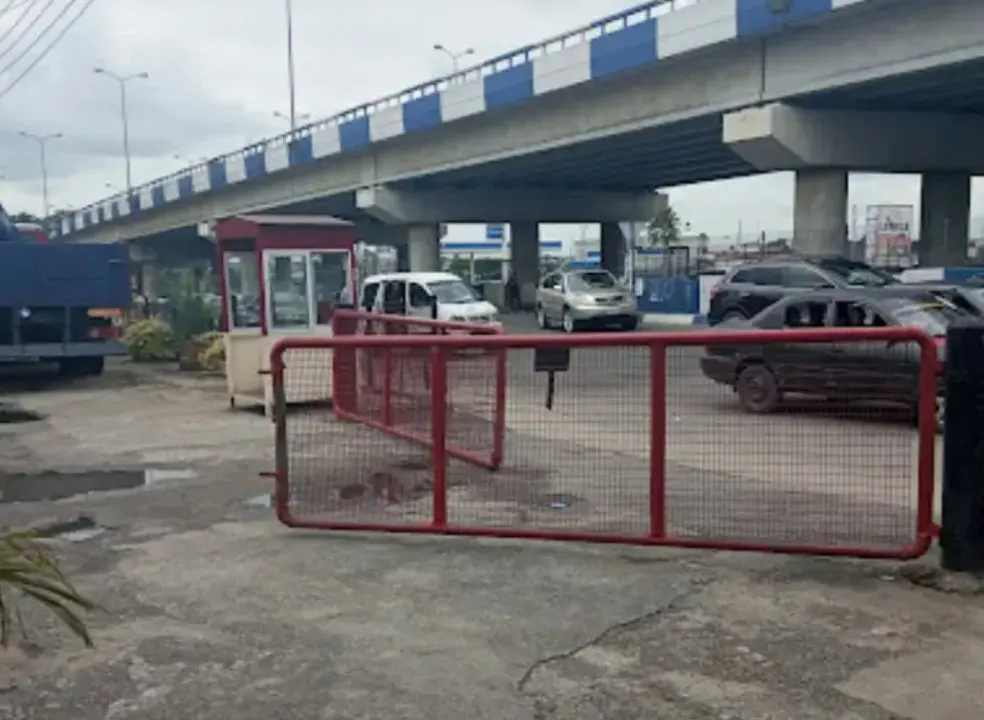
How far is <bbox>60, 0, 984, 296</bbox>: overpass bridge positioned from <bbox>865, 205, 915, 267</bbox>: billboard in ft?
74.4

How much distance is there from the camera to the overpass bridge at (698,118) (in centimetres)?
2088

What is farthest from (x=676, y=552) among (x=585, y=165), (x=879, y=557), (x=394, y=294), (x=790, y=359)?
(x=585, y=165)

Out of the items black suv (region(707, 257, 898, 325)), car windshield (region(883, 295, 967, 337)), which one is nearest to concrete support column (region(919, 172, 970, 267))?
black suv (region(707, 257, 898, 325))

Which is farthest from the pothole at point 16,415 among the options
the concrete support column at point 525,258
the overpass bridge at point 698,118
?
the concrete support column at point 525,258

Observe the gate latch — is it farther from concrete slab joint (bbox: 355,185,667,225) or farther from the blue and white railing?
concrete slab joint (bbox: 355,185,667,225)

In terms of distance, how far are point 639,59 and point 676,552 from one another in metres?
20.5

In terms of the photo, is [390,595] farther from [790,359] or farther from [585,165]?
[585,165]

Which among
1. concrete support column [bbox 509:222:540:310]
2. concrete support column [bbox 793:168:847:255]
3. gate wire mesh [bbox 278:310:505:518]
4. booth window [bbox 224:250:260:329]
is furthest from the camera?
concrete support column [bbox 509:222:540:310]

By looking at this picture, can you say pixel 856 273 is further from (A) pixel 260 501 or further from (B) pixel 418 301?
(A) pixel 260 501

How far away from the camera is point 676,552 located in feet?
19.7

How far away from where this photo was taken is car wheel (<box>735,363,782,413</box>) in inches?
248

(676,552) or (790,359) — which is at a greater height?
(790,359)

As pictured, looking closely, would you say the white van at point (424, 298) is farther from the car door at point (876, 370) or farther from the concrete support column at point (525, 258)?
the concrete support column at point (525, 258)

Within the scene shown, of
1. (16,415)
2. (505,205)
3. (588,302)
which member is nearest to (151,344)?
(16,415)
